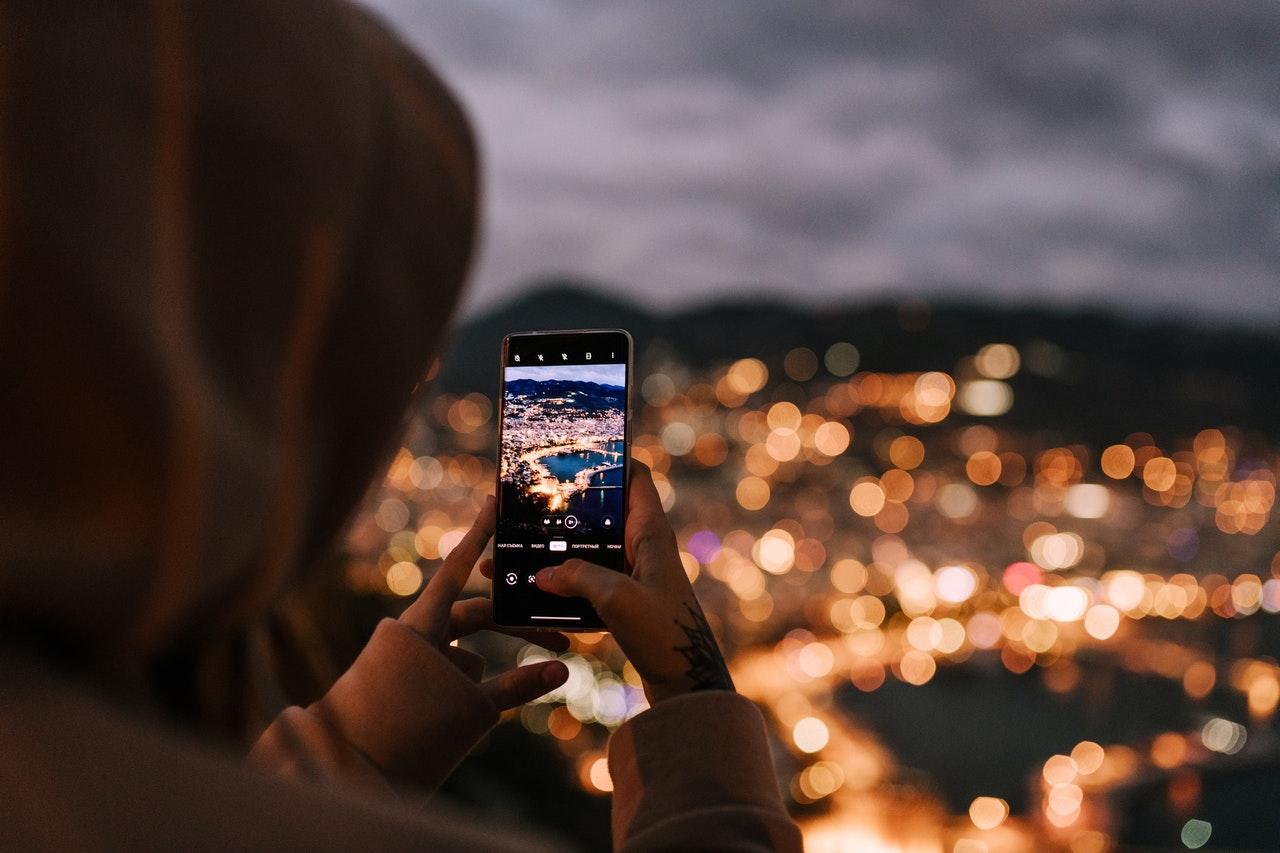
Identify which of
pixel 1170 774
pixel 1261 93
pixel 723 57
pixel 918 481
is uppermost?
pixel 723 57

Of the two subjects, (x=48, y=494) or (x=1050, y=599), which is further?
(x=1050, y=599)

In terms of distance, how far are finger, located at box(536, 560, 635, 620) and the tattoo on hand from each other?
44mm

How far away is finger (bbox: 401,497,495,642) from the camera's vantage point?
0.65m

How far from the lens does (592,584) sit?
591 mm

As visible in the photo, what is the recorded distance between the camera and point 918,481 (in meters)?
3.99

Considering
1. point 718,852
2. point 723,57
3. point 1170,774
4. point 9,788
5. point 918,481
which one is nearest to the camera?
point 9,788

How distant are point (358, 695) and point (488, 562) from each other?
A: 7.9 inches

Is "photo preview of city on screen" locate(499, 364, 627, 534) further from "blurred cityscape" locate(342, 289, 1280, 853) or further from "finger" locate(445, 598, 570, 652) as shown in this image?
"blurred cityscape" locate(342, 289, 1280, 853)

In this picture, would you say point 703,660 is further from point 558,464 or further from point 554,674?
point 558,464

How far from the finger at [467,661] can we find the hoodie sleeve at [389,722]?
62 mm

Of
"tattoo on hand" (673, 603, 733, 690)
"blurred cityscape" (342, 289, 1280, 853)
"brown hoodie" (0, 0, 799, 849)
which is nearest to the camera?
"brown hoodie" (0, 0, 799, 849)

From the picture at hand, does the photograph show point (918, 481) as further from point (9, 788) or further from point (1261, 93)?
point (9, 788)

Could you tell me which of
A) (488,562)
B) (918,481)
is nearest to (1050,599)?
(918,481)

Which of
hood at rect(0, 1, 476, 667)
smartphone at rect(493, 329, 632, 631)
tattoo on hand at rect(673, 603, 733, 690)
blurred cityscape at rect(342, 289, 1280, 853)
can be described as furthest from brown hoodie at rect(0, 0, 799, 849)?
blurred cityscape at rect(342, 289, 1280, 853)
